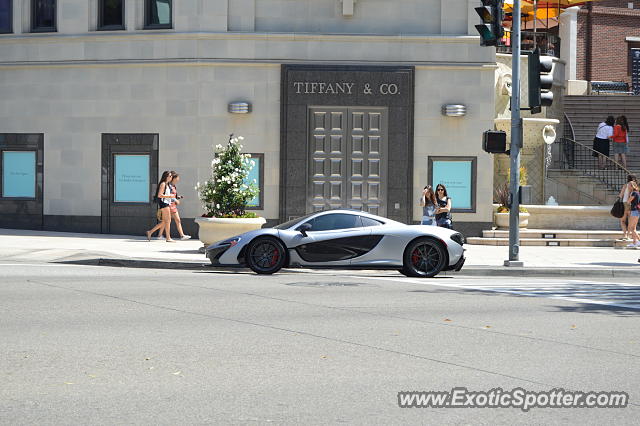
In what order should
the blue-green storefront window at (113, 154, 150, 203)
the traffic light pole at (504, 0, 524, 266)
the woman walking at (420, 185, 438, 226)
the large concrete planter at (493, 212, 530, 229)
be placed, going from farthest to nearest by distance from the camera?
the blue-green storefront window at (113, 154, 150, 203) < the large concrete planter at (493, 212, 530, 229) < the woman walking at (420, 185, 438, 226) < the traffic light pole at (504, 0, 524, 266)

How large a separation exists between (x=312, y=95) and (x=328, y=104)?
492mm

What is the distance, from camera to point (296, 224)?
18250 millimetres

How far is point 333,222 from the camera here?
714 inches

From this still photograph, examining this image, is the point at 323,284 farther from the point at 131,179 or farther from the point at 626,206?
the point at 131,179

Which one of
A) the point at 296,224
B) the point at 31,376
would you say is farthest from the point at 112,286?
the point at 31,376

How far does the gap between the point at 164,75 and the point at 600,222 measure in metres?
12.6

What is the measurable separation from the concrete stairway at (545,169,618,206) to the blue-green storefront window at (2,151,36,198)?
15194 mm

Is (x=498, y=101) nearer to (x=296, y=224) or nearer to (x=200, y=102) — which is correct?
(x=200, y=102)

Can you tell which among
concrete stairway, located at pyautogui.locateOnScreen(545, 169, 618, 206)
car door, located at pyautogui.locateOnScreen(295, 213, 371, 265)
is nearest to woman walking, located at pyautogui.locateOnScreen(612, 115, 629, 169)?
concrete stairway, located at pyautogui.locateOnScreen(545, 169, 618, 206)

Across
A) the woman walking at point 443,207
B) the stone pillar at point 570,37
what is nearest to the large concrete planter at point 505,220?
the woman walking at point 443,207

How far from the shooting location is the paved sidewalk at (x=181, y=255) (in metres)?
19.8

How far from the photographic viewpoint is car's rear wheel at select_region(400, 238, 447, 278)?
1786 cm

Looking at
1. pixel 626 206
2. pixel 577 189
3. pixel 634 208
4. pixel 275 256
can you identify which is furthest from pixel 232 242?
pixel 577 189

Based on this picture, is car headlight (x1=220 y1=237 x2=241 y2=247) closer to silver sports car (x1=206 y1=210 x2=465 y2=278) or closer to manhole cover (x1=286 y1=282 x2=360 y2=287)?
silver sports car (x1=206 y1=210 x2=465 y2=278)
